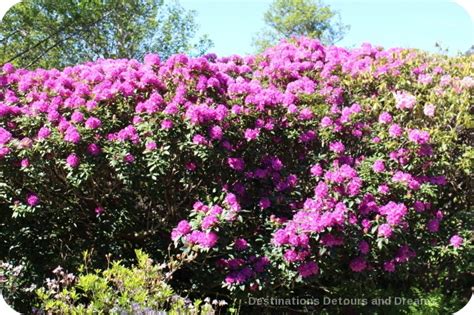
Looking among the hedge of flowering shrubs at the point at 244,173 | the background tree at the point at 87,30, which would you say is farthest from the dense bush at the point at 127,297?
the background tree at the point at 87,30

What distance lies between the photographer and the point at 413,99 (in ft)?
14.4

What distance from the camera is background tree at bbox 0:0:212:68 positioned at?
11703 millimetres

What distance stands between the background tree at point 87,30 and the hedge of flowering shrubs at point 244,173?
6883mm

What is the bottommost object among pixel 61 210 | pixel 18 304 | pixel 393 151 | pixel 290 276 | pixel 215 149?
pixel 18 304

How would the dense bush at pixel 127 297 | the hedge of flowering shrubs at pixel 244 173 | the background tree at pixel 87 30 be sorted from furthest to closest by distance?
1. the background tree at pixel 87 30
2. the hedge of flowering shrubs at pixel 244 173
3. the dense bush at pixel 127 297

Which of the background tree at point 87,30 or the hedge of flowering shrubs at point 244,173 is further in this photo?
the background tree at point 87,30

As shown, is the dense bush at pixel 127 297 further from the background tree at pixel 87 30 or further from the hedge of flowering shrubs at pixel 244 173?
the background tree at pixel 87 30

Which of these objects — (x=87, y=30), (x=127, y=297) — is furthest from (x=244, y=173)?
(x=87, y=30)

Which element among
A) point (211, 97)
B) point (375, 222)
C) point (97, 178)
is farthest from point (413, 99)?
point (97, 178)

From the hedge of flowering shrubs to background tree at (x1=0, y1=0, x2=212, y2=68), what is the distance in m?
6.88

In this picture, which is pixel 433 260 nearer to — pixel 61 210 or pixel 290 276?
pixel 290 276

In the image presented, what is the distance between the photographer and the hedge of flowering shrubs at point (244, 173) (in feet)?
12.9

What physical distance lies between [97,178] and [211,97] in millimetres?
978

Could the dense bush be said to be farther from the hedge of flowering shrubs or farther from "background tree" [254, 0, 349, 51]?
"background tree" [254, 0, 349, 51]
